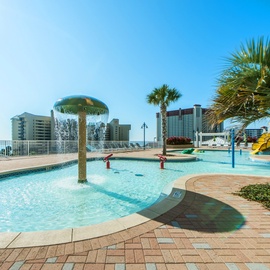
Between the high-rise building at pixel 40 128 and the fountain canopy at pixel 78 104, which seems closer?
the fountain canopy at pixel 78 104

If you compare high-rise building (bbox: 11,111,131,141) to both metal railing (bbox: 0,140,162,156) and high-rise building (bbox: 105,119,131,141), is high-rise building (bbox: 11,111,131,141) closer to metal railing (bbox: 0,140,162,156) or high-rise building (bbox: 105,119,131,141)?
high-rise building (bbox: 105,119,131,141)

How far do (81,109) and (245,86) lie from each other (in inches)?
178

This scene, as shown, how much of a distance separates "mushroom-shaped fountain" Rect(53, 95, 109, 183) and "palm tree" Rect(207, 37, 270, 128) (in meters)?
3.37

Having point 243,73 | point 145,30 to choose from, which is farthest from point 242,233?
point 145,30

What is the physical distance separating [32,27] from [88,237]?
7785mm

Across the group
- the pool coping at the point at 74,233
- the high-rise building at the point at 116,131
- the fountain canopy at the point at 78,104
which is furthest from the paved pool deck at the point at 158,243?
the high-rise building at the point at 116,131

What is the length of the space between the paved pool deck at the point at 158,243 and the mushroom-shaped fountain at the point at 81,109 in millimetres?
3494

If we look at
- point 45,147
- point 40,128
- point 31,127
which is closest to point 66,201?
point 45,147

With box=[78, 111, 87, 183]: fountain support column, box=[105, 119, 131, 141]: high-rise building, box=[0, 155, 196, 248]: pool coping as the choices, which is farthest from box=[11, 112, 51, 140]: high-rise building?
box=[0, 155, 196, 248]: pool coping

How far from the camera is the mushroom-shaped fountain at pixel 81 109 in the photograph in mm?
5113

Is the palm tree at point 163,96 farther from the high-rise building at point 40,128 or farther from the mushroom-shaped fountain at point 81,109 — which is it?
the high-rise building at point 40,128

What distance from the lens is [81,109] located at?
5.62 m

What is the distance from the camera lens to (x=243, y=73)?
3.57m

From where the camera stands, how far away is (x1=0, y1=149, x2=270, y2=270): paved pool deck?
6.02 ft
